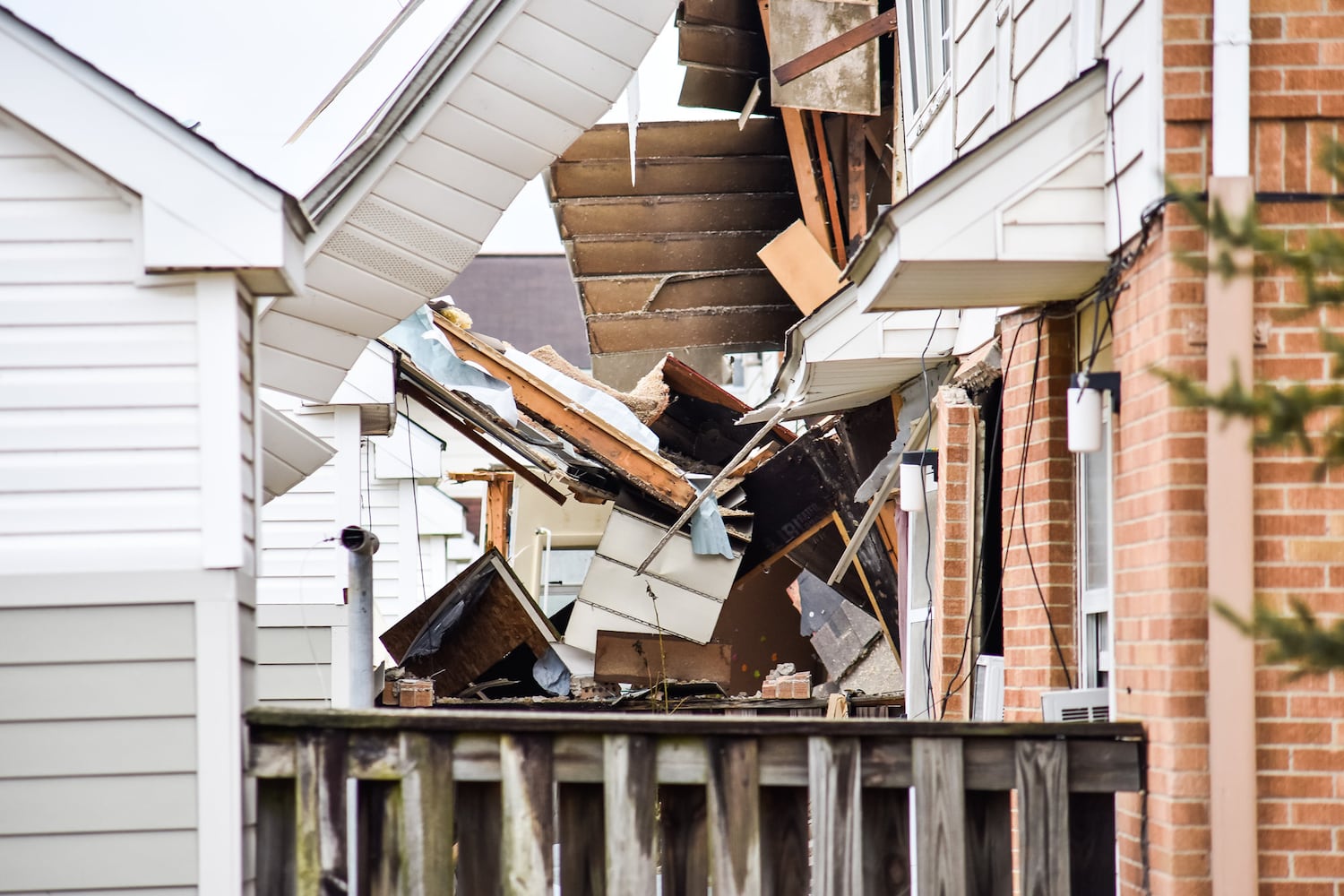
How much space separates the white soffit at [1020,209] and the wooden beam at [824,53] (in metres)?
7.51

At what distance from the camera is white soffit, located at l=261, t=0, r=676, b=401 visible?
687cm

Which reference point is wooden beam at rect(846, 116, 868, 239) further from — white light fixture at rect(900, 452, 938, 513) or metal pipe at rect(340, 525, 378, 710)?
metal pipe at rect(340, 525, 378, 710)

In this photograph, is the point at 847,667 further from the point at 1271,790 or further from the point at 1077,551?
the point at 1271,790

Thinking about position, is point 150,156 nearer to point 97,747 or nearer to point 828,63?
point 97,747

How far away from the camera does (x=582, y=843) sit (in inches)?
187

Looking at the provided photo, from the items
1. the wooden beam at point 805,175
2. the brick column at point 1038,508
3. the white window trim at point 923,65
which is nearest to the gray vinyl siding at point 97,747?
the brick column at point 1038,508

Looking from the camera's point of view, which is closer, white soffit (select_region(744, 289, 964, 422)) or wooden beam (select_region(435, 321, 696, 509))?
white soffit (select_region(744, 289, 964, 422))

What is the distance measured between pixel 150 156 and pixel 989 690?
15.3 feet

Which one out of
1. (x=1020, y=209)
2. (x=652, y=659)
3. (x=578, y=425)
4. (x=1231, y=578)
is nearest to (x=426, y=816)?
(x=1231, y=578)

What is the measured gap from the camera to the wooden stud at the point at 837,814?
4621 mm

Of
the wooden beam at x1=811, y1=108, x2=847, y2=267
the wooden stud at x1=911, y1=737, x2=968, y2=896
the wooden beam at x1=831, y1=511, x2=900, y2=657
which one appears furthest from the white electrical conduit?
the wooden beam at x1=811, y1=108, x2=847, y2=267

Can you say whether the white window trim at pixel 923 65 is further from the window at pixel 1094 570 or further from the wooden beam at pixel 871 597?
the wooden beam at pixel 871 597

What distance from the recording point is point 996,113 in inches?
275

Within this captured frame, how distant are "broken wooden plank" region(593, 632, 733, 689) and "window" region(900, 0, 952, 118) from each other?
575 centimetres
